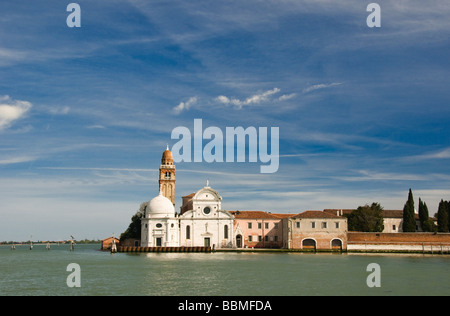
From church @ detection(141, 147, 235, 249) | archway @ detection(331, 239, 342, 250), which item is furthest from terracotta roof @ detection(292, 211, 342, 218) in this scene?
church @ detection(141, 147, 235, 249)

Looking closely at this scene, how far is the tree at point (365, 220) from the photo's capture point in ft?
174

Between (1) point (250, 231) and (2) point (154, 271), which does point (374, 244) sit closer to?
(1) point (250, 231)

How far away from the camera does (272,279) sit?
79.5ft

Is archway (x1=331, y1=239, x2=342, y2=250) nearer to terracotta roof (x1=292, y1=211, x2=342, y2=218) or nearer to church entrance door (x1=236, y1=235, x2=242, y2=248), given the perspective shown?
terracotta roof (x1=292, y1=211, x2=342, y2=218)

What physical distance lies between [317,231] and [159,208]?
17554mm

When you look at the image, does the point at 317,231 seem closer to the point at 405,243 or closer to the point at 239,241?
the point at 405,243

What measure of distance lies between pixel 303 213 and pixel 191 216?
12438 mm

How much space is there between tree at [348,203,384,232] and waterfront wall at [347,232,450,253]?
4813mm

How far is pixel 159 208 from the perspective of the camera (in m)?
52.9

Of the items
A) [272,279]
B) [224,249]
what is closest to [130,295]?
[272,279]

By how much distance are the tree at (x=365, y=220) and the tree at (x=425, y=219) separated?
5.83 meters

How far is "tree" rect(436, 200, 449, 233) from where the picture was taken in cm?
5433
